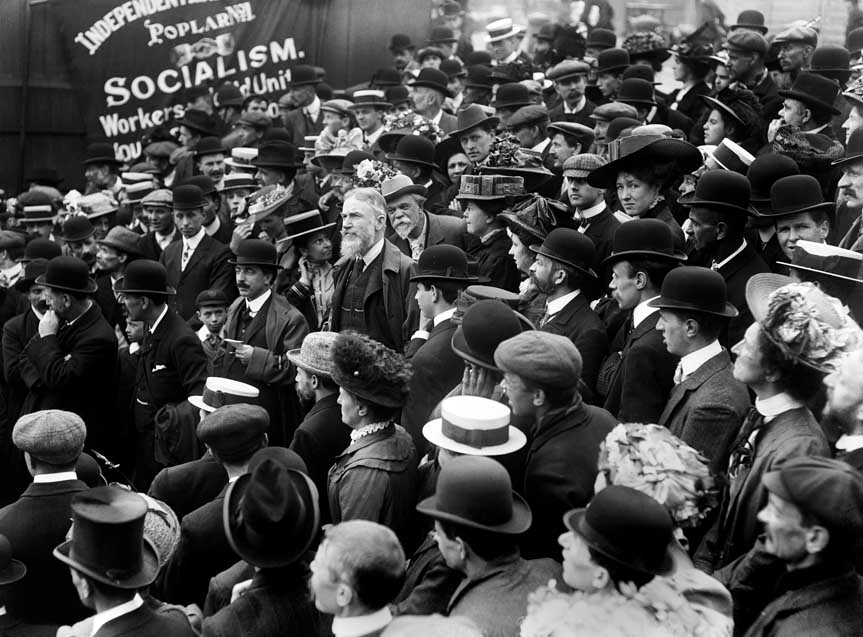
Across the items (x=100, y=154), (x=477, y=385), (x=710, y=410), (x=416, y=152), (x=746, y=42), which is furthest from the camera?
(x=100, y=154)

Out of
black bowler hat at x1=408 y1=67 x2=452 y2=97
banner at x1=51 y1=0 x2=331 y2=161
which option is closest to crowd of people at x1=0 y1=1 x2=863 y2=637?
black bowler hat at x1=408 y1=67 x2=452 y2=97

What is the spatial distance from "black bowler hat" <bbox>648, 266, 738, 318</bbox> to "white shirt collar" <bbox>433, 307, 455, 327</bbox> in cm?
161

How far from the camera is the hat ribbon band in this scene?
4492 millimetres

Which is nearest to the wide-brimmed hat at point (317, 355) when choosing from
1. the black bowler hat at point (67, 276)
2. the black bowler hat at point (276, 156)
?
the black bowler hat at point (67, 276)

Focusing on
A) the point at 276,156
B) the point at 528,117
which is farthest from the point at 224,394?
the point at 528,117

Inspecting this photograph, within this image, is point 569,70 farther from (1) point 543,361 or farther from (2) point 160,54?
(1) point 543,361

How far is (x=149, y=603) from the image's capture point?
4.30 m

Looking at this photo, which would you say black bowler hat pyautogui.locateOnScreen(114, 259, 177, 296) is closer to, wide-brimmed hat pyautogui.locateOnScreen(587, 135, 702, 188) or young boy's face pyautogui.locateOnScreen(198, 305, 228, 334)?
young boy's face pyautogui.locateOnScreen(198, 305, 228, 334)

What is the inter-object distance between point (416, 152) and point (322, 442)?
4.41 metres

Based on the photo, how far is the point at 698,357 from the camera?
5.12 m

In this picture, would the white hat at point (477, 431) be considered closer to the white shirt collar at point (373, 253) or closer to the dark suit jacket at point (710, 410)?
the dark suit jacket at point (710, 410)

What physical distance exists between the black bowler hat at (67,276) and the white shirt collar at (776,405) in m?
5.56

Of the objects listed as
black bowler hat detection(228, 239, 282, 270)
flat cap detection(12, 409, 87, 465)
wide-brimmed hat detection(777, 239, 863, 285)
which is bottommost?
black bowler hat detection(228, 239, 282, 270)

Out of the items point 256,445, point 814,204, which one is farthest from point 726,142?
point 256,445
